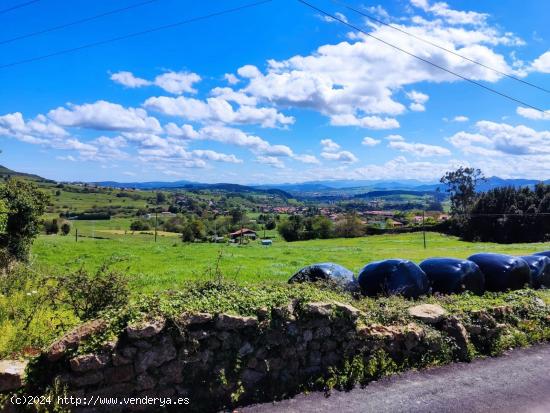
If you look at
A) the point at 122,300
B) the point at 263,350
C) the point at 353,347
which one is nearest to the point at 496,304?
the point at 353,347

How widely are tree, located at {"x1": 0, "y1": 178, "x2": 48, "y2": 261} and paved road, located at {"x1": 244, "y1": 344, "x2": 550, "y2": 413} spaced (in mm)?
12691

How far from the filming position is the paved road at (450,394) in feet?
21.4

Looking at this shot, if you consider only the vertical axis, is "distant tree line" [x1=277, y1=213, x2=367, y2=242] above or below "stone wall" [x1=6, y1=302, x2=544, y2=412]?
below

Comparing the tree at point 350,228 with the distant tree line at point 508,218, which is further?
the tree at point 350,228

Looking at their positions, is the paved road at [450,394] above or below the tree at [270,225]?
above

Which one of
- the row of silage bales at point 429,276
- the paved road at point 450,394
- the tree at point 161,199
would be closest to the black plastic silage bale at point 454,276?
the row of silage bales at point 429,276

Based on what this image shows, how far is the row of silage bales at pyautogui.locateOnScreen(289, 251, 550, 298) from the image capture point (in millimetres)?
10578

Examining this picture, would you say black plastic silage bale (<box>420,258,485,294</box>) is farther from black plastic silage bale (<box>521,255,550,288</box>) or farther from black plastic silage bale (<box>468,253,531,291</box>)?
black plastic silage bale (<box>521,255,550,288</box>)

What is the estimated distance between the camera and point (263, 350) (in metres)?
6.83

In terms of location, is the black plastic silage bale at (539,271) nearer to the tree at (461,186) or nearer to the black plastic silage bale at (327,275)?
the black plastic silage bale at (327,275)

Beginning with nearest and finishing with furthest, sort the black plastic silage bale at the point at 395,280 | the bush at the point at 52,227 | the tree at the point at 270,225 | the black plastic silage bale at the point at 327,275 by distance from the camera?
the black plastic silage bale at the point at 327,275 → the black plastic silage bale at the point at 395,280 → the bush at the point at 52,227 → the tree at the point at 270,225

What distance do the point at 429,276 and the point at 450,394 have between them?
15.7ft

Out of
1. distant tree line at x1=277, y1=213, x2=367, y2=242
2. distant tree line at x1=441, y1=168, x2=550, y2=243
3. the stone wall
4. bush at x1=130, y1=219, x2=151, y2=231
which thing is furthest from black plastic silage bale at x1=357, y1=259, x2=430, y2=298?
bush at x1=130, y1=219, x2=151, y2=231

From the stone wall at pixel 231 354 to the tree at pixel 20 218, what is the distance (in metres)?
11.1
